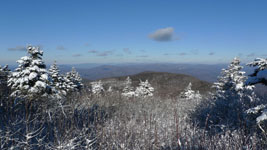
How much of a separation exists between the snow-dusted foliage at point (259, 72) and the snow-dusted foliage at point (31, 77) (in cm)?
1228

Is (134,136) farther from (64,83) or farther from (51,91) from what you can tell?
(64,83)

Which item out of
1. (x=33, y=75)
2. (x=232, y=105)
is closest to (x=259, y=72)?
(x=232, y=105)

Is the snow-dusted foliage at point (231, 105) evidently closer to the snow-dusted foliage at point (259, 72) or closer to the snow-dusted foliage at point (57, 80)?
the snow-dusted foliage at point (259, 72)

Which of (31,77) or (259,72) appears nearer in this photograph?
(259,72)

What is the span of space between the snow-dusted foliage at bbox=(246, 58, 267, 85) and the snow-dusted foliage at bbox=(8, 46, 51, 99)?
1228cm

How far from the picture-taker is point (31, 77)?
458 inches

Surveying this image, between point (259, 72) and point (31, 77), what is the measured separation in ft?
42.6

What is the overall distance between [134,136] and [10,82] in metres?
11.4

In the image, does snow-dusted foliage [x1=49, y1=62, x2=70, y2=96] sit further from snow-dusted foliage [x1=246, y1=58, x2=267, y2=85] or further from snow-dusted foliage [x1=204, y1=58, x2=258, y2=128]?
snow-dusted foliage [x1=246, y1=58, x2=267, y2=85]

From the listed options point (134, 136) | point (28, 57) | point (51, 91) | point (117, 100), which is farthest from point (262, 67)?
point (28, 57)

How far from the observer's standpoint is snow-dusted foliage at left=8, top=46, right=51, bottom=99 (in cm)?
1165

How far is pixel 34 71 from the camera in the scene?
12094 mm

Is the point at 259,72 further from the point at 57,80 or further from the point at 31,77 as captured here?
the point at 57,80

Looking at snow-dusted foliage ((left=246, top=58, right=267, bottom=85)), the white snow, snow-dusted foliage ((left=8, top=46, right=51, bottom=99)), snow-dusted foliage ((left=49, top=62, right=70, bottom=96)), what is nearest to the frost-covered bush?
snow-dusted foliage ((left=246, top=58, right=267, bottom=85))
